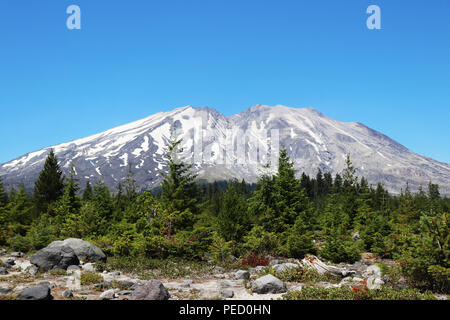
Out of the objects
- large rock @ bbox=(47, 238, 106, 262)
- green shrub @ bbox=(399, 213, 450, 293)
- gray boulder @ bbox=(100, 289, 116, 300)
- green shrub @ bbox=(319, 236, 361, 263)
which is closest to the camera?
gray boulder @ bbox=(100, 289, 116, 300)

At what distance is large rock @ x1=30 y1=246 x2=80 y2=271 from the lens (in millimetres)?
14951

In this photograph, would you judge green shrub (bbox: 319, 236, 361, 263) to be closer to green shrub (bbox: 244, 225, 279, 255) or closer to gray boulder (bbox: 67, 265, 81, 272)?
green shrub (bbox: 244, 225, 279, 255)

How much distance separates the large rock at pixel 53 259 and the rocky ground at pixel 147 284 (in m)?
0.06

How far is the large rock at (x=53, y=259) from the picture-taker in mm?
14951

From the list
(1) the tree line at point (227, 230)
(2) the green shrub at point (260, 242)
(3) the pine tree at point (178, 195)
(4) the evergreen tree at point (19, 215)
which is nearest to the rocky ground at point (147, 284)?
(1) the tree line at point (227, 230)

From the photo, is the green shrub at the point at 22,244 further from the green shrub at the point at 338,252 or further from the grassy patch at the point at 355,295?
the green shrub at the point at 338,252

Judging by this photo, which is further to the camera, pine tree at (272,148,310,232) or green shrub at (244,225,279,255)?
pine tree at (272,148,310,232)

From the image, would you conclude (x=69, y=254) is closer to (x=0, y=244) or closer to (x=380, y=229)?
(x=0, y=244)

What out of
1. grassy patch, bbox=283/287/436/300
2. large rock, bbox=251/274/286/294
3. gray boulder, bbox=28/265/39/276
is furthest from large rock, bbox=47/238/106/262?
grassy patch, bbox=283/287/436/300

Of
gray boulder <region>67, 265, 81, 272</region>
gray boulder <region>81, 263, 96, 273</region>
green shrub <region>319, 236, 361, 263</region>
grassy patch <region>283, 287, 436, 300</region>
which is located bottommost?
green shrub <region>319, 236, 361, 263</region>

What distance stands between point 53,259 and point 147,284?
7.48 meters

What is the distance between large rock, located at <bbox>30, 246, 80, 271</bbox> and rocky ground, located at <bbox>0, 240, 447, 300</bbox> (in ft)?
0.20
